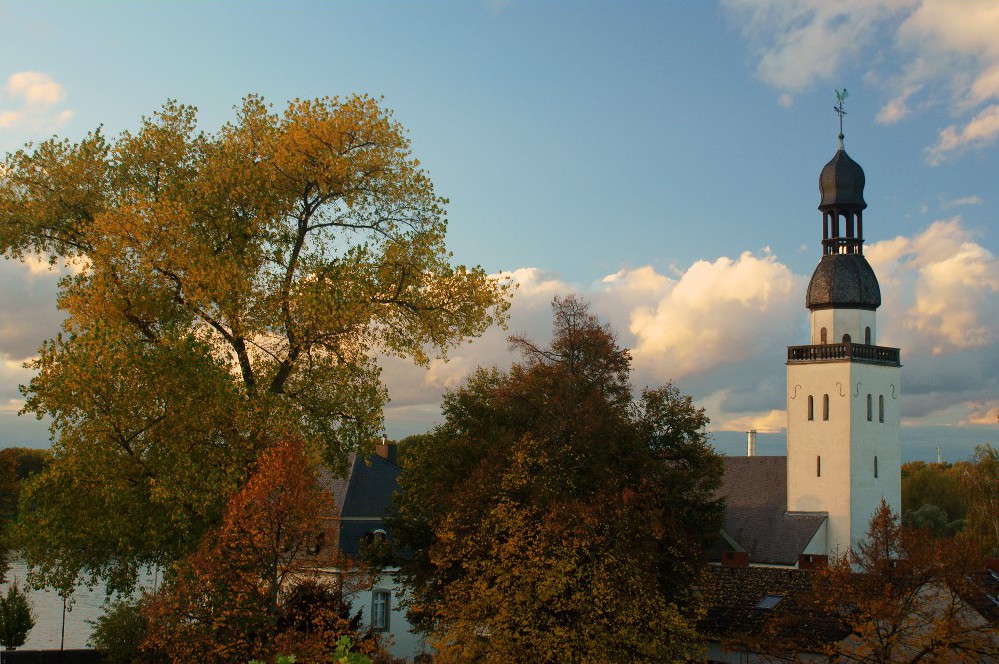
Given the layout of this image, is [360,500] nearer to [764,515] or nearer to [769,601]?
[769,601]

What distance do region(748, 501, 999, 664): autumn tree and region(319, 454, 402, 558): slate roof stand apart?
2256cm

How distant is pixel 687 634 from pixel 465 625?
233 inches

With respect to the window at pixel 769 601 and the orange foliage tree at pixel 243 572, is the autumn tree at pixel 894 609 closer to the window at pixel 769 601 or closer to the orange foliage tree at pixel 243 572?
the window at pixel 769 601

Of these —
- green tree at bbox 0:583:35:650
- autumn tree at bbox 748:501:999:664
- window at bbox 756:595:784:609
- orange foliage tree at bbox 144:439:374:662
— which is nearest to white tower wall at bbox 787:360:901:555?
window at bbox 756:595:784:609

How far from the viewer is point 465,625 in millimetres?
25719

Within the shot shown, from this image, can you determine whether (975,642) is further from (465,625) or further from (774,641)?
(465,625)

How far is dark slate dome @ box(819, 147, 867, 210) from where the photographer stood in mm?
61722

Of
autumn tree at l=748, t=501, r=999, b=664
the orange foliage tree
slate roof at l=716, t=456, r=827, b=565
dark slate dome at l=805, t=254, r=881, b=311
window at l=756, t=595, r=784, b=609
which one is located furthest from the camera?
dark slate dome at l=805, t=254, r=881, b=311

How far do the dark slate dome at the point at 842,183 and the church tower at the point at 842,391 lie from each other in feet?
0.19

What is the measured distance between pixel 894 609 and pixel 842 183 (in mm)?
40671

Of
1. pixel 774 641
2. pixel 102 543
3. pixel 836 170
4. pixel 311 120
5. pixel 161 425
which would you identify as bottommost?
pixel 774 641

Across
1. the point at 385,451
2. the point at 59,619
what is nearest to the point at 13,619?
the point at 59,619

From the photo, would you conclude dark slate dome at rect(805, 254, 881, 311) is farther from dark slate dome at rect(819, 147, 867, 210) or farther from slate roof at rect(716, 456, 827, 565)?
slate roof at rect(716, 456, 827, 565)

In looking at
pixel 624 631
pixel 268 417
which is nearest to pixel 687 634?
pixel 624 631
